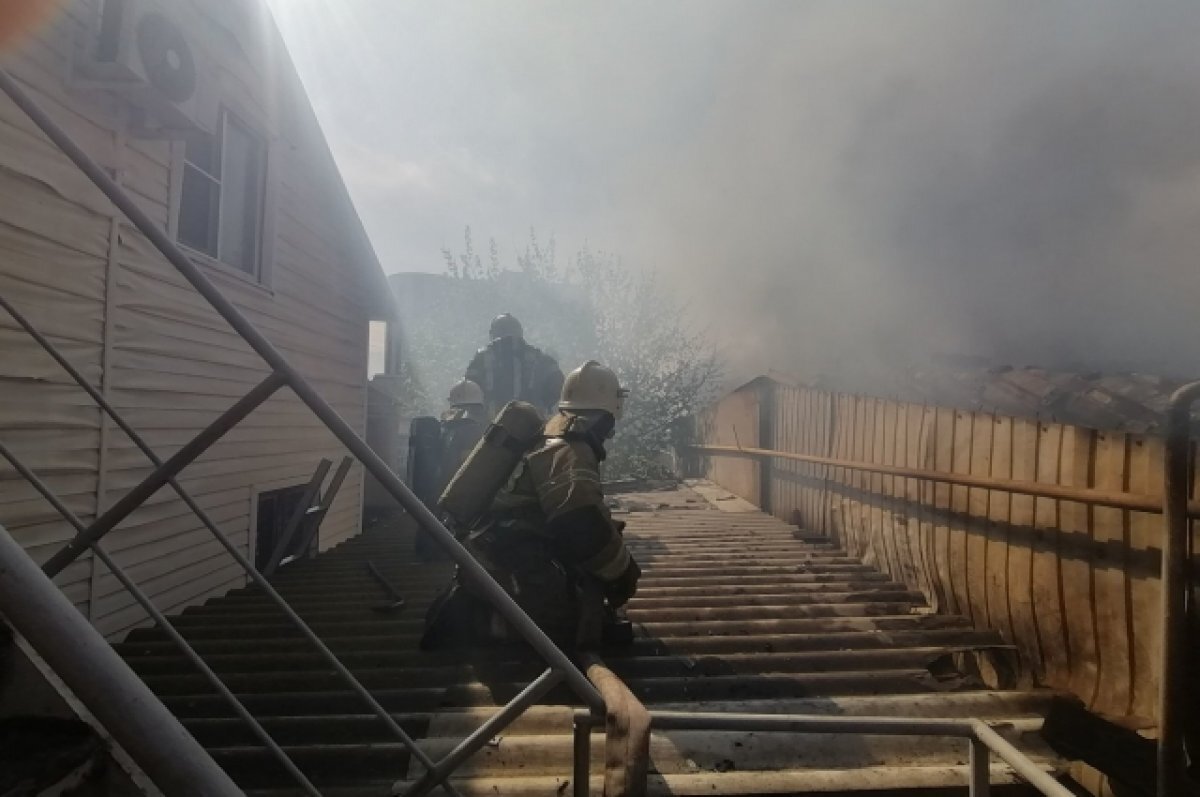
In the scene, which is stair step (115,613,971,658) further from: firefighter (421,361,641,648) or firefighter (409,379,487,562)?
firefighter (409,379,487,562)

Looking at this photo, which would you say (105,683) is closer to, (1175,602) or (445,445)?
(1175,602)

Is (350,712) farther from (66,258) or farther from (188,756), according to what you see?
(66,258)

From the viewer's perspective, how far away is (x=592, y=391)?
3.98 meters

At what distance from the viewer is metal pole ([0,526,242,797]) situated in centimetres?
84

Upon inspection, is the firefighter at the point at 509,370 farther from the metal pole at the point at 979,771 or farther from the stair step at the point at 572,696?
A: the metal pole at the point at 979,771

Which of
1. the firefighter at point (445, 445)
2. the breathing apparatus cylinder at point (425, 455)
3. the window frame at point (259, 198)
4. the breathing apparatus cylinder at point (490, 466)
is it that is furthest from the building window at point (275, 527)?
the breathing apparatus cylinder at point (490, 466)

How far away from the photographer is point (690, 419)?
20.1 m

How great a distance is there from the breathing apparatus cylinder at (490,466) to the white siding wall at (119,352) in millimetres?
2248

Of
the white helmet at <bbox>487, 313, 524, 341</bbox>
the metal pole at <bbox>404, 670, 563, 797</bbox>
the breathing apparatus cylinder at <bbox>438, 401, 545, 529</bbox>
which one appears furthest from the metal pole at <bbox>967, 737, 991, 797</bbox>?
the white helmet at <bbox>487, 313, 524, 341</bbox>

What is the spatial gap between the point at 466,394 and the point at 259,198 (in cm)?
277

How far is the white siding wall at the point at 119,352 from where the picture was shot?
3.65m

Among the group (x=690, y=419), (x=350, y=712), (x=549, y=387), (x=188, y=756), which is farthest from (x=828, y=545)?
(x=690, y=419)

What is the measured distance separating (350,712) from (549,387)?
515 centimetres

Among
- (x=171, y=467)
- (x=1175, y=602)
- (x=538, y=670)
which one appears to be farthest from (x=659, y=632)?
(x=171, y=467)
